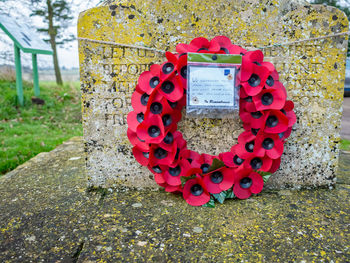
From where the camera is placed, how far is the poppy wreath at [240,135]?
1.93 meters

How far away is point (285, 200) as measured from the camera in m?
1.97

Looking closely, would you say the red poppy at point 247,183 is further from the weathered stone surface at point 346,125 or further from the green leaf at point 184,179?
the weathered stone surface at point 346,125

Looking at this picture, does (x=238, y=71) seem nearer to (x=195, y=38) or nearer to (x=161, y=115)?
(x=195, y=38)

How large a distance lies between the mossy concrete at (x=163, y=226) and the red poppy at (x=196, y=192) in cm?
5

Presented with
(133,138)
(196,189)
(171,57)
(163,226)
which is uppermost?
(171,57)

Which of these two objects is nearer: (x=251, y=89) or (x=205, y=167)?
(x=251, y=89)

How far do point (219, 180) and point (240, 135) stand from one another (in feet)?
1.18

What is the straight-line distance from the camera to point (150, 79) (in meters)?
2.00

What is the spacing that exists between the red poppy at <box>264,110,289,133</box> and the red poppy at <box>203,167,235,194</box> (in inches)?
15.4

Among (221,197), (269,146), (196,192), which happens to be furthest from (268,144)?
(196,192)

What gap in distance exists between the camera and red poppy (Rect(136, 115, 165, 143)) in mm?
1917

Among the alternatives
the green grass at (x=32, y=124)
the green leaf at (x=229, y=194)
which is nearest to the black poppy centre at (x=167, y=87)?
the green leaf at (x=229, y=194)

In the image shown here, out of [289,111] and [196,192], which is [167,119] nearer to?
[196,192]

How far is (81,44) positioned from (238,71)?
1.14m
